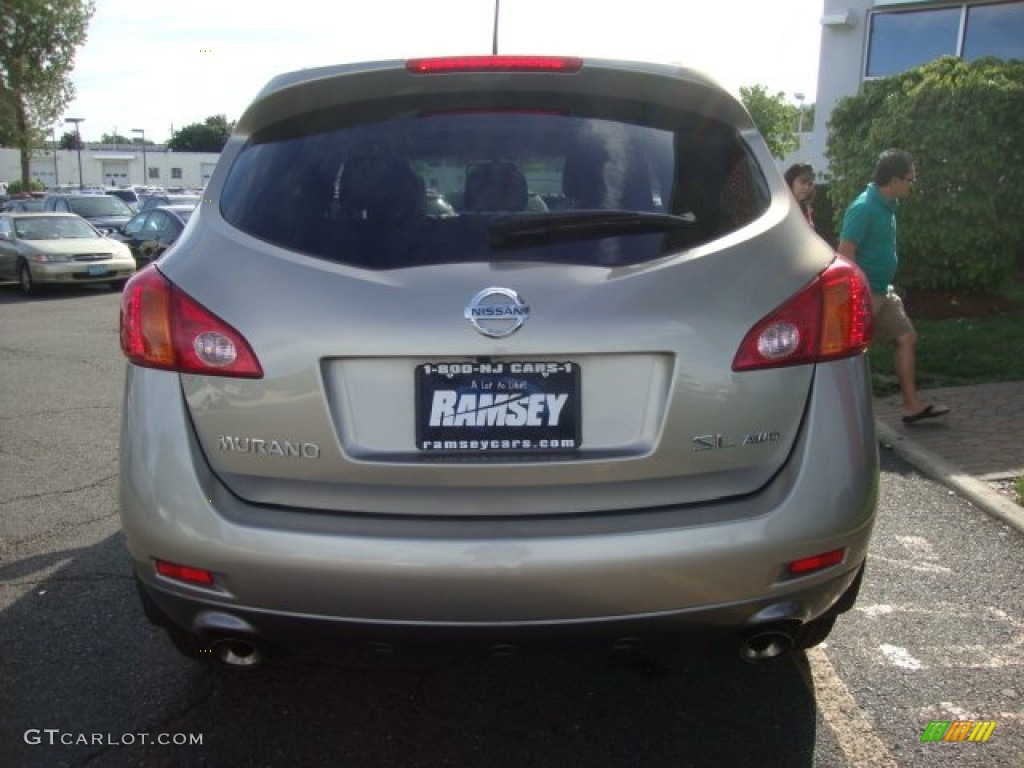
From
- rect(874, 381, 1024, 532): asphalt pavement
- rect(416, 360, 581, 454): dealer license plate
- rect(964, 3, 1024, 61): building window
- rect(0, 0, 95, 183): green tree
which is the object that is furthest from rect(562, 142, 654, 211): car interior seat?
rect(0, 0, 95, 183): green tree

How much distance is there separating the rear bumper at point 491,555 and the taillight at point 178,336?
0.22 feet

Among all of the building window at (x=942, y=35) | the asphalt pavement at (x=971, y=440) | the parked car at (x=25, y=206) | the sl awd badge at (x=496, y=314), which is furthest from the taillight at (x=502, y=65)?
the parked car at (x=25, y=206)

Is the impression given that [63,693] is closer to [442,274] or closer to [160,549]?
[160,549]

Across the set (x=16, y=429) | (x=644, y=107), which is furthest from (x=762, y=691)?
(x=16, y=429)

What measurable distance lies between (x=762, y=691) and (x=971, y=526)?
2072mm

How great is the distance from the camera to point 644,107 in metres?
2.48

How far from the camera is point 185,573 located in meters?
2.23

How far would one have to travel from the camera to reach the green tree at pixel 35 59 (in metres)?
32.2

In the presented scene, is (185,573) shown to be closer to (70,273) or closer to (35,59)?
(70,273)

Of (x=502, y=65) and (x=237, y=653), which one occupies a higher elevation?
(x=502, y=65)

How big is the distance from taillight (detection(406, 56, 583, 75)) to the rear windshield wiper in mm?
430

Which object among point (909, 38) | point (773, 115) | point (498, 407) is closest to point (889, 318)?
point (498, 407)

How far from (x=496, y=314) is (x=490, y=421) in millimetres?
251

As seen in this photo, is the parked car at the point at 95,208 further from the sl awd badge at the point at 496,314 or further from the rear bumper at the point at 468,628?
the sl awd badge at the point at 496,314
